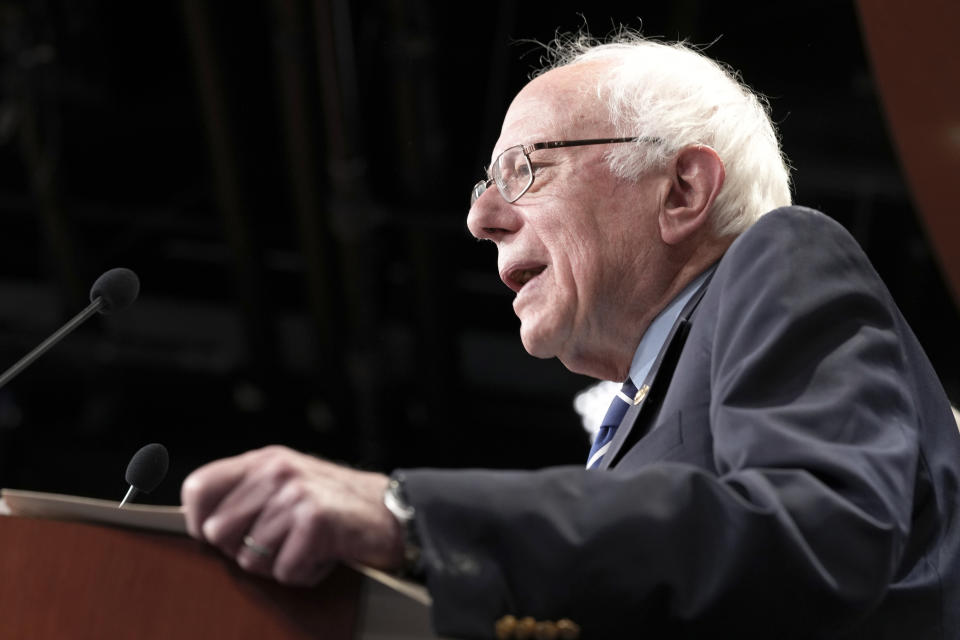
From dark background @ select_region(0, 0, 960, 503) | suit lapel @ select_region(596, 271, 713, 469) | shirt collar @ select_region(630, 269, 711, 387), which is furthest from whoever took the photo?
dark background @ select_region(0, 0, 960, 503)

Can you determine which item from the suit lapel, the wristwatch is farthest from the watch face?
the suit lapel

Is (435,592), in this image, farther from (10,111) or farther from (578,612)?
(10,111)

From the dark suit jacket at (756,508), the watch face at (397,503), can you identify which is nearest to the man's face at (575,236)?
the dark suit jacket at (756,508)

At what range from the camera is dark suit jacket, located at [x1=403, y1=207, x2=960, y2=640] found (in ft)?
2.77

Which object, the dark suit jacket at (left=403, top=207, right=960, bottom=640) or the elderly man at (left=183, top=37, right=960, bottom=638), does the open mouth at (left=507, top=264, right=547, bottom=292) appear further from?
the dark suit jacket at (left=403, top=207, right=960, bottom=640)

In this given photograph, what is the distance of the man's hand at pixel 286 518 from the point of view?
31.7 inches

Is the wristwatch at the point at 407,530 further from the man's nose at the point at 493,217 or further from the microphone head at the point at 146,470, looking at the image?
the man's nose at the point at 493,217

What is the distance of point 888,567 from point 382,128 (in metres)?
3.72

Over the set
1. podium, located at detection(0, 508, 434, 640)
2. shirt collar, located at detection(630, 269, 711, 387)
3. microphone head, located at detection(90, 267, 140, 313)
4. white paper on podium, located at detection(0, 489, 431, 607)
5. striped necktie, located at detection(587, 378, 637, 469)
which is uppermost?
white paper on podium, located at detection(0, 489, 431, 607)

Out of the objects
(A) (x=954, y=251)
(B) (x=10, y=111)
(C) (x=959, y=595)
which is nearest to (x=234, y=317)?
(B) (x=10, y=111)

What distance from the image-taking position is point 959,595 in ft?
3.79

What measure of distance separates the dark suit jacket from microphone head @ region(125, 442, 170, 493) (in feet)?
1.78

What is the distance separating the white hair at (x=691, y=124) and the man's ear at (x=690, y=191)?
0.6 inches

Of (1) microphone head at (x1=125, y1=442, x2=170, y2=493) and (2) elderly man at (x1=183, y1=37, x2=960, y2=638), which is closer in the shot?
(2) elderly man at (x1=183, y1=37, x2=960, y2=638)
